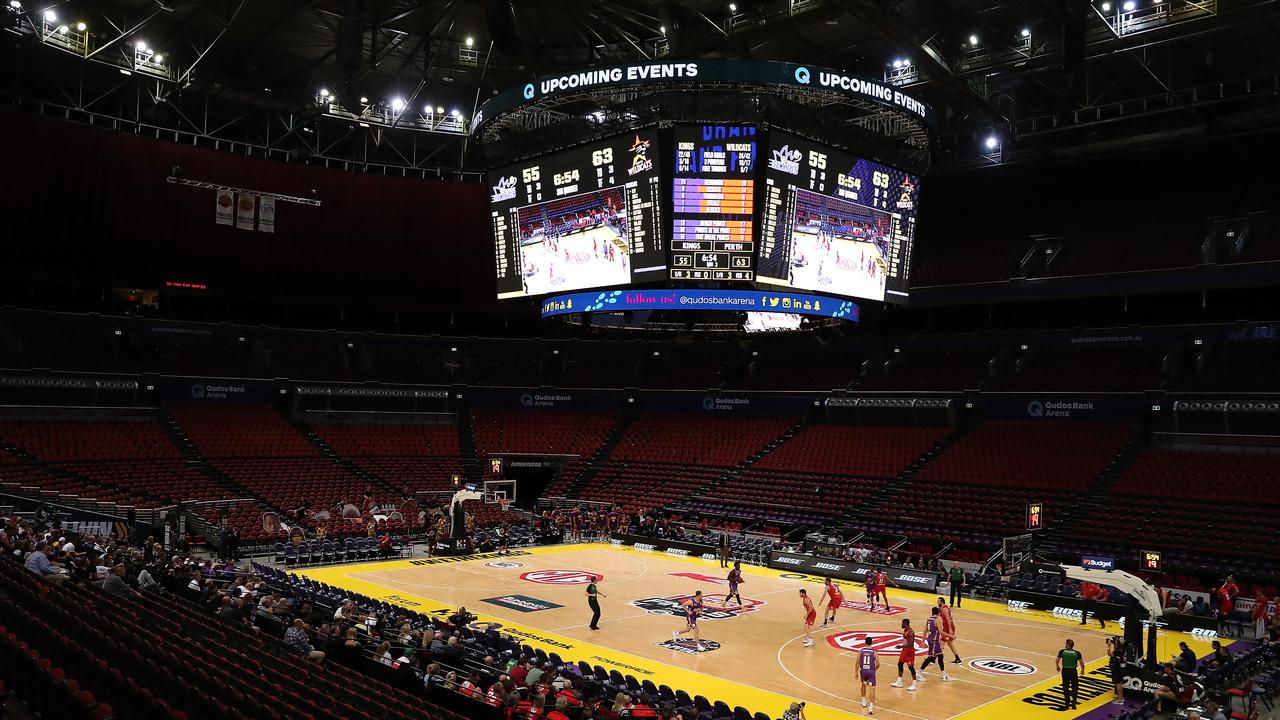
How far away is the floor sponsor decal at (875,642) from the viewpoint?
22641 millimetres

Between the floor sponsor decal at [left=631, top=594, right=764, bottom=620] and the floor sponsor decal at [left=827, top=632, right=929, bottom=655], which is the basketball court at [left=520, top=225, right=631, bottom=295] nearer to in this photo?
the floor sponsor decal at [left=631, top=594, right=764, bottom=620]

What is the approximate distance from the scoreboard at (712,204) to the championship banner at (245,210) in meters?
27.0

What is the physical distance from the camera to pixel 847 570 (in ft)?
109

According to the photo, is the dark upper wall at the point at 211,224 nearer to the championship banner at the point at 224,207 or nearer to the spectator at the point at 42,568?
the championship banner at the point at 224,207

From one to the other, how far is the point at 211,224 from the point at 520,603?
26697 millimetres

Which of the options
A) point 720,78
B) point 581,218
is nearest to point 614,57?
point 581,218

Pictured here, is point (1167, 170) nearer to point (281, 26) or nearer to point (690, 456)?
point (690, 456)

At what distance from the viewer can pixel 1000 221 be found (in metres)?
46.2

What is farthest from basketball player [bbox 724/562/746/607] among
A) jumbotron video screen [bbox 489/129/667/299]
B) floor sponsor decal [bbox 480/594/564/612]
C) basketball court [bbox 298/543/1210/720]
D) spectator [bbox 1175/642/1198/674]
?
spectator [bbox 1175/642/1198/674]

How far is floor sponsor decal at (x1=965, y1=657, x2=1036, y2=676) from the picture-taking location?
2070cm

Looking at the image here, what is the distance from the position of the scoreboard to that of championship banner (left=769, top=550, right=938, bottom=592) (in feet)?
42.8

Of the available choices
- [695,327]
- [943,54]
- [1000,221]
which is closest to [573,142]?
[695,327]

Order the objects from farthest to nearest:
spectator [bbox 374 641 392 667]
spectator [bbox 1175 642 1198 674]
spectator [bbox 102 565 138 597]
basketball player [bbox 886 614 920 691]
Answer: basketball player [bbox 886 614 920 691] → spectator [bbox 1175 642 1198 674] → spectator [bbox 102 565 138 597] → spectator [bbox 374 641 392 667]

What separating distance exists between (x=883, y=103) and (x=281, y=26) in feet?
76.7
